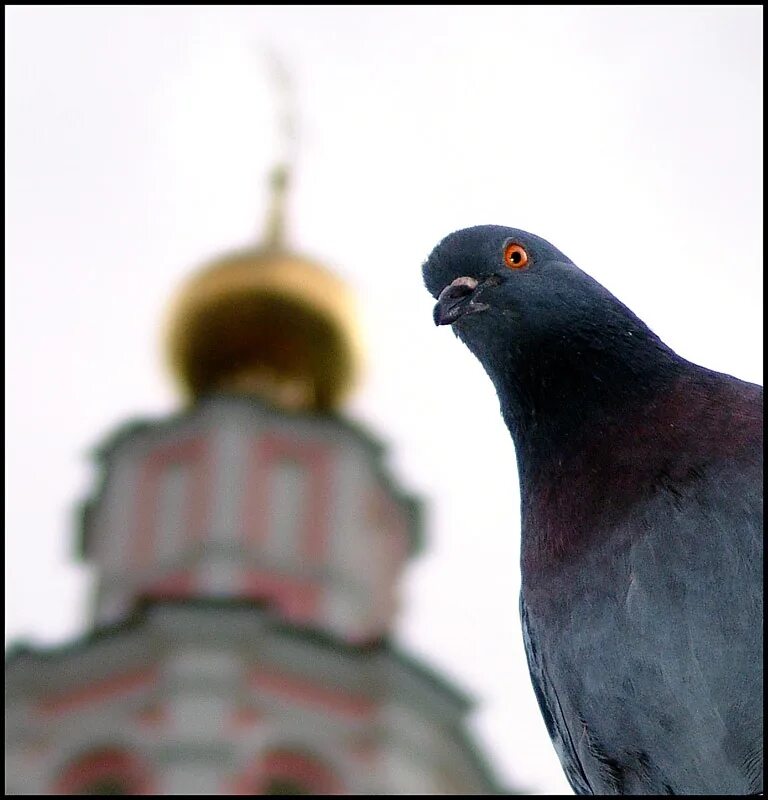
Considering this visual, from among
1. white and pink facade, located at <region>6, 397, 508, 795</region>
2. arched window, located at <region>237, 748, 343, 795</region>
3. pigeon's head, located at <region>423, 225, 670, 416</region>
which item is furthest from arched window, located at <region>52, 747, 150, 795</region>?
pigeon's head, located at <region>423, 225, 670, 416</region>

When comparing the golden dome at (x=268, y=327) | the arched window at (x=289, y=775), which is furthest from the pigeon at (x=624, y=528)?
the golden dome at (x=268, y=327)

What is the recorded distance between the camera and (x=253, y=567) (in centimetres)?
2047

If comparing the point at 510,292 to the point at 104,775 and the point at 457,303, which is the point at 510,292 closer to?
the point at 457,303

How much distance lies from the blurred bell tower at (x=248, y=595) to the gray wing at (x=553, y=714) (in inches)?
587

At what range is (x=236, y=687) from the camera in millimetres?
17922

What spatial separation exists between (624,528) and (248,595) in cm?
1739

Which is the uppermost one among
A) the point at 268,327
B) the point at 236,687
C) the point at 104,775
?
the point at 268,327

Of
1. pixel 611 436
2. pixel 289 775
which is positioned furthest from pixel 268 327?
pixel 611 436

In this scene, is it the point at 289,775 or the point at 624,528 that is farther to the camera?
the point at 289,775

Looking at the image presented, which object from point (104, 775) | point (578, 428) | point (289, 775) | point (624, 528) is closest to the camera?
point (624, 528)

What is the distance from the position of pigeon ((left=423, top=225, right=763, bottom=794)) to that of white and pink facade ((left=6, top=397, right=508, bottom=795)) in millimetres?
14867

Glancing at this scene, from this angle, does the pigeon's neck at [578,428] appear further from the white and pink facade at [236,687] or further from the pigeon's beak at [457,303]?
the white and pink facade at [236,687]

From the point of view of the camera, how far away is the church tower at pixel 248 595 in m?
17.6

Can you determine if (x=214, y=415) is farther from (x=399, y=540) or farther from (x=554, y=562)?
(x=554, y=562)
